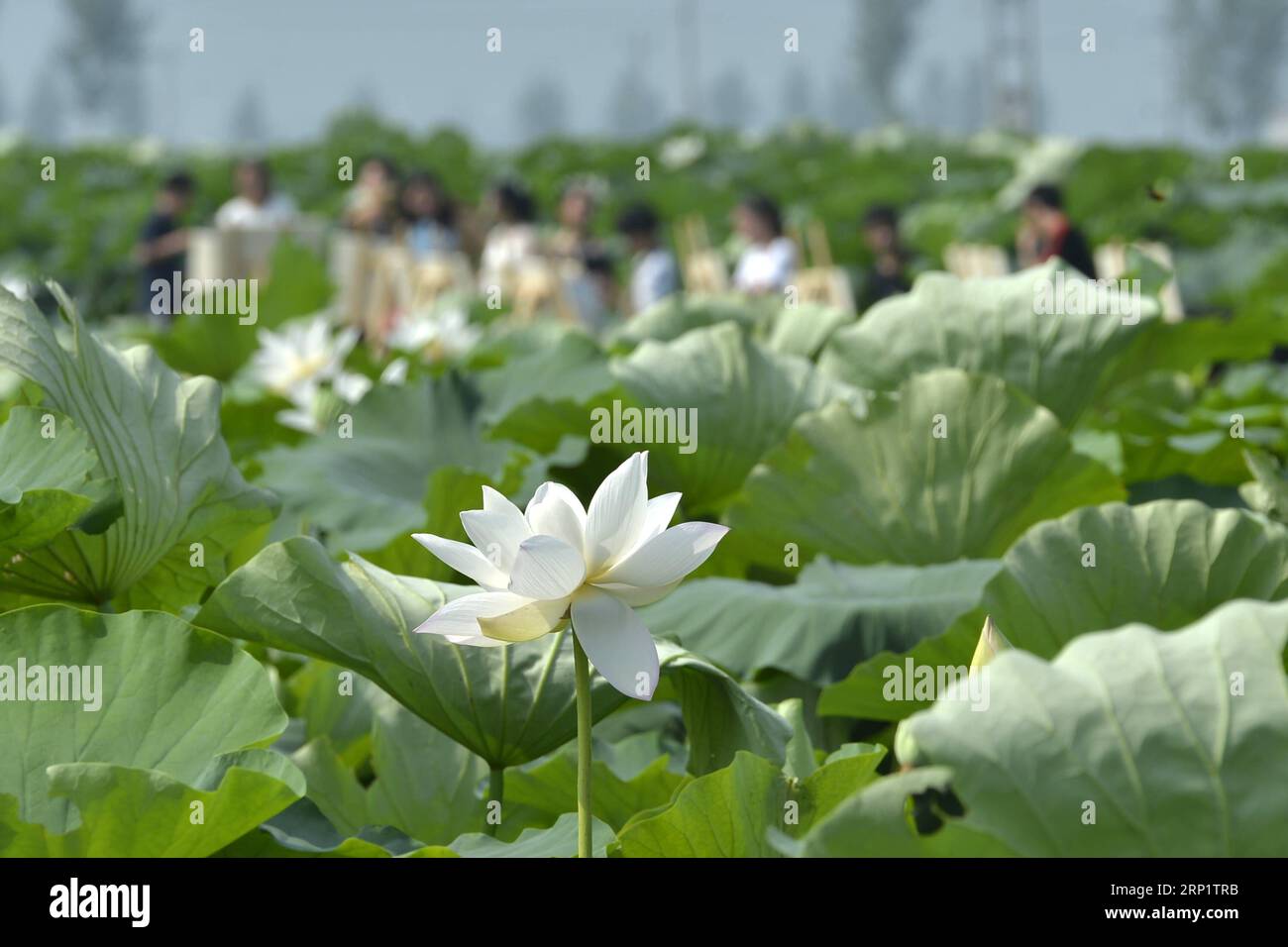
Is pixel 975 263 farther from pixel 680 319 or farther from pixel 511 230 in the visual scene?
pixel 680 319

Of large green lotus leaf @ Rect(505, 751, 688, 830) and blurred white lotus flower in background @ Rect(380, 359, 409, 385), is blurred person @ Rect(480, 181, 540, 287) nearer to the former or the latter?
blurred white lotus flower in background @ Rect(380, 359, 409, 385)

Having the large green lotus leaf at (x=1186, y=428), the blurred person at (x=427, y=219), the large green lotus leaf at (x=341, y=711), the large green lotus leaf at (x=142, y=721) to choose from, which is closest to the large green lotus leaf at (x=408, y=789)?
the large green lotus leaf at (x=341, y=711)

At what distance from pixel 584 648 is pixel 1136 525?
1.47 ft

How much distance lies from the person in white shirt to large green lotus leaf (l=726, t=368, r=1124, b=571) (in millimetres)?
5174

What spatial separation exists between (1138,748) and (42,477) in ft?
2.16

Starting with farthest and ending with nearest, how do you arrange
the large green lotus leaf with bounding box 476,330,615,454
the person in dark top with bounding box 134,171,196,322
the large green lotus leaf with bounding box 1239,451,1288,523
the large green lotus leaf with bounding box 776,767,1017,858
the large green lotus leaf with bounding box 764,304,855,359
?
the person in dark top with bounding box 134,171,196,322 < the large green lotus leaf with bounding box 764,304,855,359 < the large green lotus leaf with bounding box 476,330,615,454 < the large green lotus leaf with bounding box 1239,451,1288,523 < the large green lotus leaf with bounding box 776,767,1017,858

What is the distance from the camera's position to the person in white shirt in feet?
21.7

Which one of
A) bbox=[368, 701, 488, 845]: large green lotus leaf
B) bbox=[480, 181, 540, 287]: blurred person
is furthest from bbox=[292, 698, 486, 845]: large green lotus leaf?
bbox=[480, 181, 540, 287]: blurred person

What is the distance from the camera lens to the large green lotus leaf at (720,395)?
1.57m

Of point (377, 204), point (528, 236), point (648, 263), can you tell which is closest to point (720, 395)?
point (528, 236)

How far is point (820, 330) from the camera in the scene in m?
2.02

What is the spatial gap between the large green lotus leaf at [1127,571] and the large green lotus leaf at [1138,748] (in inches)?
14.3
